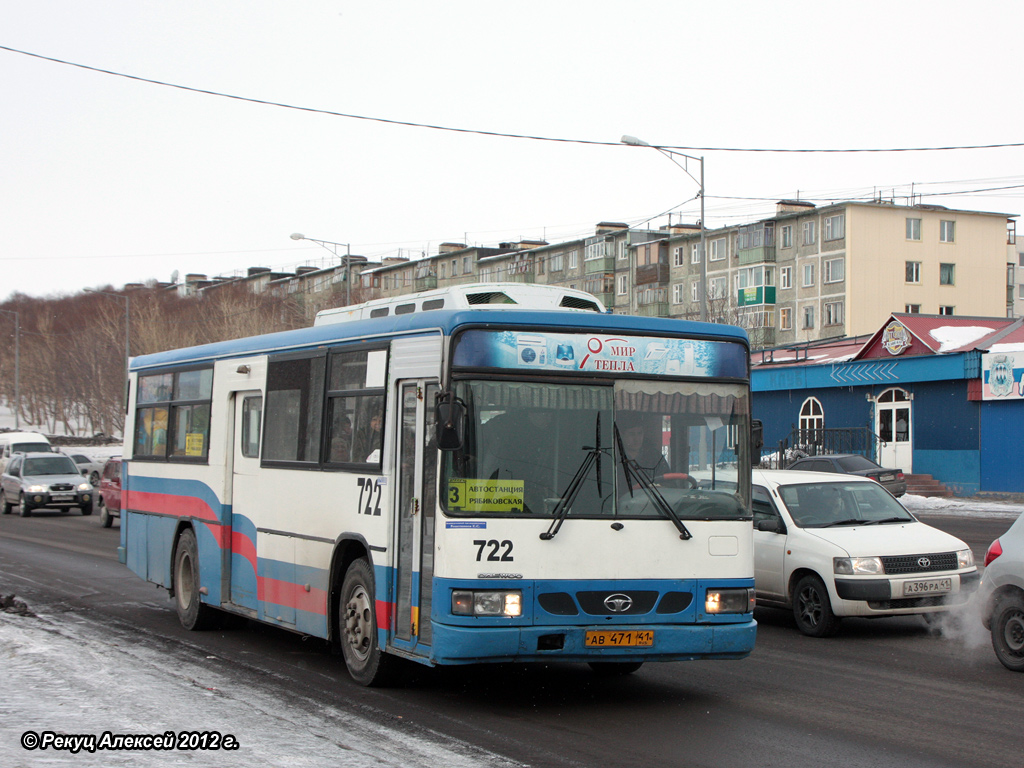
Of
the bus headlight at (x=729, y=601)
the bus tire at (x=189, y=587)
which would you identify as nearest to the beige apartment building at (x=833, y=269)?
the bus tire at (x=189, y=587)

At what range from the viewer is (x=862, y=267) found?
73.0 metres

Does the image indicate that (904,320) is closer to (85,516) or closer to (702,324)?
(85,516)

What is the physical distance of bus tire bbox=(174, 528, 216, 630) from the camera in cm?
1187

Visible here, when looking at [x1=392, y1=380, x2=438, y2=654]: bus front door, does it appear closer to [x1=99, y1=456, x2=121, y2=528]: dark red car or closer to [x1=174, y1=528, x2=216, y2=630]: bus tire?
[x1=174, y1=528, x2=216, y2=630]: bus tire

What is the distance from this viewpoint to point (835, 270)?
74500 mm

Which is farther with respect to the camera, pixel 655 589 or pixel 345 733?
pixel 655 589

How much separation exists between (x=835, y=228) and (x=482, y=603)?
70437 millimetres

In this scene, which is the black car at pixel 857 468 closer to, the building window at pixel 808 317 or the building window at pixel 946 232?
the building window at pixel 808 317

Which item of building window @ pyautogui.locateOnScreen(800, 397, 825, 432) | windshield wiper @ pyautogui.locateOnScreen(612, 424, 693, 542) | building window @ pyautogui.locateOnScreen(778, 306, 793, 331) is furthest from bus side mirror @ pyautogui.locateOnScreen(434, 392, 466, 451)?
building window @ pyautogui.locateOnScreen(778, 306, 793, 331)

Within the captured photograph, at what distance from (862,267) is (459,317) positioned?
6889 cm

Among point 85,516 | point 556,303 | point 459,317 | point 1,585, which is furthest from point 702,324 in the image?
point 85,516

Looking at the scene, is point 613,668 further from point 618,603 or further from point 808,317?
point 808,317

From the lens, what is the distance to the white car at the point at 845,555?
11.4 metres

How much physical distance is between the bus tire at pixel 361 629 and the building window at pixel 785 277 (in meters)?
72.1
